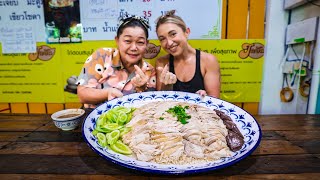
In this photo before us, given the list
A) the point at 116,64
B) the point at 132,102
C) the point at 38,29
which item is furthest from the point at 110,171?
the point at 38,29

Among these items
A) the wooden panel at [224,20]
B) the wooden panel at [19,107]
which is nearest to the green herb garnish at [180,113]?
the wooden panel at [224,20]

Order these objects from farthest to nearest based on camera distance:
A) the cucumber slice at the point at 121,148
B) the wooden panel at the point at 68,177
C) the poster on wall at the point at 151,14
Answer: the poster on wall at the point at 151,14
the cucumber slice at the point at 121,148
the wooden panel at the point at 68,177

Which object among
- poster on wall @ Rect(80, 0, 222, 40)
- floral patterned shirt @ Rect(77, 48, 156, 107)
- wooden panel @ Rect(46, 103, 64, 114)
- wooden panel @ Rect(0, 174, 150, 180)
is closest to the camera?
wooden panel @ Rect(0, 174, 150, 180)

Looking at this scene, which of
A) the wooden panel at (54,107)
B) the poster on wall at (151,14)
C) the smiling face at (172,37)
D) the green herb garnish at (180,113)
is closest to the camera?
the green herb garnish at (180,113)

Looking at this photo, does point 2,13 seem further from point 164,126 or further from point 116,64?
point 164,126

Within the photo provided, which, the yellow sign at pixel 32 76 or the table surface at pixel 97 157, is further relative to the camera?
the yellow sign at pixel 32 76

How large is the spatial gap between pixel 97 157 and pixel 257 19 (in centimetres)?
215

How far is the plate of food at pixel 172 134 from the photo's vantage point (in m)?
0.84

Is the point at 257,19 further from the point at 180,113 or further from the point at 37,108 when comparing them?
the point at 37,108

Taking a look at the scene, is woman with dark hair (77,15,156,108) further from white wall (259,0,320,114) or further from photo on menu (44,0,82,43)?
white wall (259,0,320,114)

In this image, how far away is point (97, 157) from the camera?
94 cm

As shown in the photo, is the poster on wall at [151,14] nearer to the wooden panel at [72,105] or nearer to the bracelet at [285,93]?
the wooden panel at [72,105]

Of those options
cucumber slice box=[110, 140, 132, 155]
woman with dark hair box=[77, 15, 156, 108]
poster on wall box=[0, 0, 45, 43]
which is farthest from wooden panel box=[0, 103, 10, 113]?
cucumber slice box=[110, 140, 132, 155]

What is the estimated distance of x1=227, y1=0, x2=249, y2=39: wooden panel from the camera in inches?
85.4
